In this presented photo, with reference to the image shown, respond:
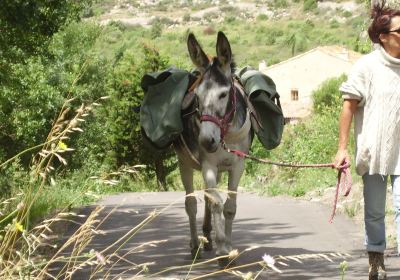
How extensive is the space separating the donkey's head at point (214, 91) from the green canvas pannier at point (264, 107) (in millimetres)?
946

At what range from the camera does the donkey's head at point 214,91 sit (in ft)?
29.4

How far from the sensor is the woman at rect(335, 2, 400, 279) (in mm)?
7031

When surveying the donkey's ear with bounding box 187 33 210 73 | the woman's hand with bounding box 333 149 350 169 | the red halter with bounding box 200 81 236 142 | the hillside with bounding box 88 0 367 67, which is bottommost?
the woman's hand with bounding box 333 149 350 169

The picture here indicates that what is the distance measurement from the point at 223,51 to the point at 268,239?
3.33 metres

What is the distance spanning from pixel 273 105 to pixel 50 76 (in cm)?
2526

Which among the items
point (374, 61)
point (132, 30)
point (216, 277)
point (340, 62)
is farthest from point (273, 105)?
point (132, 30)

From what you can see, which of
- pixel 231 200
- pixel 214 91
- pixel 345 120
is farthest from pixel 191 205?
pixel 345 120

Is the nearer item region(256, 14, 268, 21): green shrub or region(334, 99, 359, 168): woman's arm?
region(334, 99, 359, 168): woman's arm

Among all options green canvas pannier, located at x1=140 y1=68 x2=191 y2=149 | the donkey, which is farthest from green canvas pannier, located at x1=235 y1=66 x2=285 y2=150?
green canvas pannier, located at x1=140 y1=68 x2=191 y2=149

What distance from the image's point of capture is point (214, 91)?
9117 millimetres

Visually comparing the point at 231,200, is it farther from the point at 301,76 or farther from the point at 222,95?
the point at 301,76

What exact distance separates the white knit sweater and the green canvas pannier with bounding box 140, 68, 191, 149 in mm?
2886

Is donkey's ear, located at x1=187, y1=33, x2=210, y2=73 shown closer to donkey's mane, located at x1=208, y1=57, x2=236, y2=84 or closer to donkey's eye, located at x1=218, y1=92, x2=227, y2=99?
donkey's mane, located at x1=208, y1=57, x2=236, y2=84

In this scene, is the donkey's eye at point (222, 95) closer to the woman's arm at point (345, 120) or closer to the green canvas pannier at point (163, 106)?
the green canvas pannier at point (163, 106)
